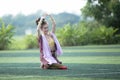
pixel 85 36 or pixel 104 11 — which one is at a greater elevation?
pixel 104 11

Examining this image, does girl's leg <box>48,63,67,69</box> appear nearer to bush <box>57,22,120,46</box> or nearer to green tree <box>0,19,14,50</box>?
green tree <box>0,19,14,50</box>

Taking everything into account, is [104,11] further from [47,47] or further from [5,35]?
[47,47]

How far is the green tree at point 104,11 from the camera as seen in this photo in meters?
28.9

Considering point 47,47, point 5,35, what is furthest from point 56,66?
point 5,35

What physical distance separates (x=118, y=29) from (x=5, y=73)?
62.9ft

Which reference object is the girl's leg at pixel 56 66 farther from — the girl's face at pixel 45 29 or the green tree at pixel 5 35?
the green tree at pixel 5 35

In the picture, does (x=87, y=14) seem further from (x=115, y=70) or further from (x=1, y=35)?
(x=115, y=70)

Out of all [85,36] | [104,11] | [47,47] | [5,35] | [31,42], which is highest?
[104,11]

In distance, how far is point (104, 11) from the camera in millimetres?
30266

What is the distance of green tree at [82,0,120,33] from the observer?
28.9m

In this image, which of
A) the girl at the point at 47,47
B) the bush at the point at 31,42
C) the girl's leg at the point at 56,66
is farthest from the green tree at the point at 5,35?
the girl's leg at the point at 56,66

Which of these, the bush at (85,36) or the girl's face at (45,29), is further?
the bush at (85,36)

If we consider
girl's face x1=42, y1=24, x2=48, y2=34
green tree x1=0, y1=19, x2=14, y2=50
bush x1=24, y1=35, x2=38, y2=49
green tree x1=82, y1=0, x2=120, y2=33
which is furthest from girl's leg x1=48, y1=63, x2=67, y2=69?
green tree x1=82, y1=0, x2=120, y2=33

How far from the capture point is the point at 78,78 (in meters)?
9.36
